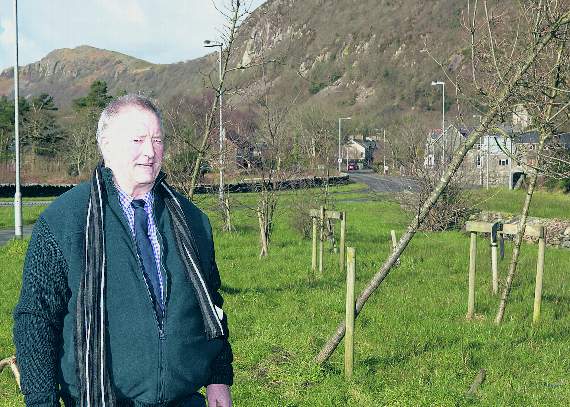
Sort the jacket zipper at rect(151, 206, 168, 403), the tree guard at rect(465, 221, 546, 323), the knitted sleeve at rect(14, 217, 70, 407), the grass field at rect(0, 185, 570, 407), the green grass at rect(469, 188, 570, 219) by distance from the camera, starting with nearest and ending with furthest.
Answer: the knitted sleeve at rect(14, 217, 70, 407) → the jacket zipper at rect(151, 206, 168, 403) → the grass field at rect(0, 185, 570, 407) → the tree guard at rect(465, 221, 546, 323) → the green grass at rect(469, 188, 570, 219)

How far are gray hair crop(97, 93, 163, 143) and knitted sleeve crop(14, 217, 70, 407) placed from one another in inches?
17.7

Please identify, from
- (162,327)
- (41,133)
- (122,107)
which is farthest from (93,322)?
(41,133)

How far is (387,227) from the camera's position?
2278 centimetres

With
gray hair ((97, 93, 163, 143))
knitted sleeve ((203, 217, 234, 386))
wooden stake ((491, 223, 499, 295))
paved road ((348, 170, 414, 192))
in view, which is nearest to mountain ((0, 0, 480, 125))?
paved road ((348, 170, 414, 192))

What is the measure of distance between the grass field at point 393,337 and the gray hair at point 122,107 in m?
3.54

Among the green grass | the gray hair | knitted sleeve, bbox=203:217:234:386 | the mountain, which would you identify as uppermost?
the mountain

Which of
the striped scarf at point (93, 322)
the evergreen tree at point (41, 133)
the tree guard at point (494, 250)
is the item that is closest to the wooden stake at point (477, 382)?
the tree guard at point (494, 250)

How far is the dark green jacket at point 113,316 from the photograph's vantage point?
2.31m

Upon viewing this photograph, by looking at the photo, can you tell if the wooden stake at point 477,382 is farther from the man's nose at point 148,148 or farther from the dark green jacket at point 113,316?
the man's nose at point 148,148

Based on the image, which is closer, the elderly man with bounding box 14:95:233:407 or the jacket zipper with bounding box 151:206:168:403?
the elderly man with bounding box 14:95:233:407

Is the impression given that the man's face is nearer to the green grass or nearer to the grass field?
the grass field

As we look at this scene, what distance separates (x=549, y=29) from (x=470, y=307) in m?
4.04

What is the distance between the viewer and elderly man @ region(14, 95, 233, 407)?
7.60 feet

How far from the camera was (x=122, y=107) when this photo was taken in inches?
98.5
